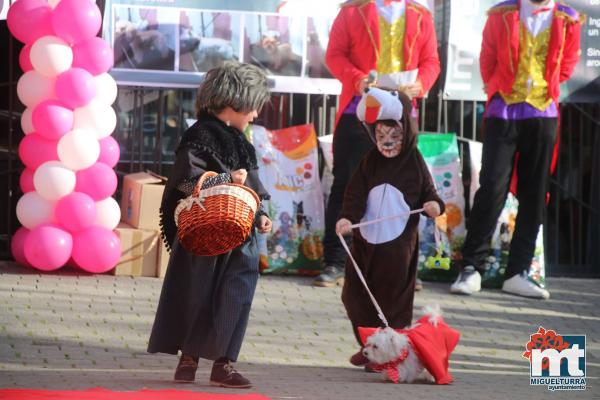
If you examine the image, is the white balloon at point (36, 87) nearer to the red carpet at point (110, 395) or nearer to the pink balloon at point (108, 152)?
the pink balloon at point (108, 152)

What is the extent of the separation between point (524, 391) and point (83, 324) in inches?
118

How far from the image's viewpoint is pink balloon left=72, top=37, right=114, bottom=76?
369 inches

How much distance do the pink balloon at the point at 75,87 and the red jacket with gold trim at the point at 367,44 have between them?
196 cm

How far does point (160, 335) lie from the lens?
6.61 m

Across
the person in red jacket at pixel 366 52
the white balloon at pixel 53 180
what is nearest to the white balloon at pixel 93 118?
the white balloon at pixel 53 180

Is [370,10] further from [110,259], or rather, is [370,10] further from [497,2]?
[110,259]

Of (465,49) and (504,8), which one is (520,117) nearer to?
(504,8)

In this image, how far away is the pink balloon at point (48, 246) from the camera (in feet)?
30.7

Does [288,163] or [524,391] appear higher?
[288,163]

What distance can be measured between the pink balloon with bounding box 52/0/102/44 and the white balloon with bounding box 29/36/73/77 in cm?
8

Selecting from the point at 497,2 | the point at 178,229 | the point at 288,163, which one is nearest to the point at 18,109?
the point at 288,163

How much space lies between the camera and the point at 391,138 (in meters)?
7.46

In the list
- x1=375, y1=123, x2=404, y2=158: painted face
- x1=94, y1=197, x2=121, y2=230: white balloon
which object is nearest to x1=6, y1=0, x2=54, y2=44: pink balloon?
x1=94, y1=197, x2=121, y2=230: white balloon

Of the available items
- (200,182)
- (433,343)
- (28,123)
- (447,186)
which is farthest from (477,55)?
(200,182)
